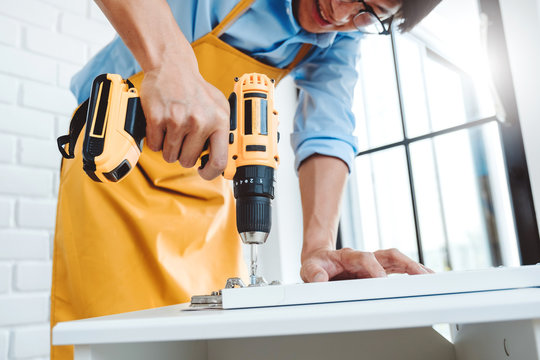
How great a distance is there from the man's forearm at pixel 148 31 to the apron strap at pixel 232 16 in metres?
0.23

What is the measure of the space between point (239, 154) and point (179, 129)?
0.08m

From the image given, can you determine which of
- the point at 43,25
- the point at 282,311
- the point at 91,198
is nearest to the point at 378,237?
the point at 91,198

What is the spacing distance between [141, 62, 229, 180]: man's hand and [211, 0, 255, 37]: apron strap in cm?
26

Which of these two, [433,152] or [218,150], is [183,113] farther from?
[433,152]

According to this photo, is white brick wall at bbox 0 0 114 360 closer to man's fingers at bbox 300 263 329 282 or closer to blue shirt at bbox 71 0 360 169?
blue shirt at bbox 71 0 360 169

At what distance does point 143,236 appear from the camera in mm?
782

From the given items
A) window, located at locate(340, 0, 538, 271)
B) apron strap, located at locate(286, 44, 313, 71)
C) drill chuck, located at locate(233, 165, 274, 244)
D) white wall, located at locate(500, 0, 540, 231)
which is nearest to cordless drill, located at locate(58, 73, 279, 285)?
drill chuck, located at locate(233, 165, 274, 244)

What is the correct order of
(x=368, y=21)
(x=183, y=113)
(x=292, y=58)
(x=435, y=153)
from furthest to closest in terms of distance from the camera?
(x=435, y=153) → (x=292, y=58) → (x=368, y=21) → (x=183, y=113)

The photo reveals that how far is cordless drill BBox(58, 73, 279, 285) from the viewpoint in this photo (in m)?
0.55

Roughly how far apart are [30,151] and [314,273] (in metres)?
1.06

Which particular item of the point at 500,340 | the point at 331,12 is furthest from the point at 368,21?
the point at 500,340

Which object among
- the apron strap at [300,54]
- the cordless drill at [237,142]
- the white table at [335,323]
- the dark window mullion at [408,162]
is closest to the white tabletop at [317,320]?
the white table at [335,323]

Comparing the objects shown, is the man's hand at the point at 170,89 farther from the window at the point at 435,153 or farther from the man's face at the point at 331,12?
the window at the point at 435,153

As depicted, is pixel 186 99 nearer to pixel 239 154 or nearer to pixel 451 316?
pixel 239 154
